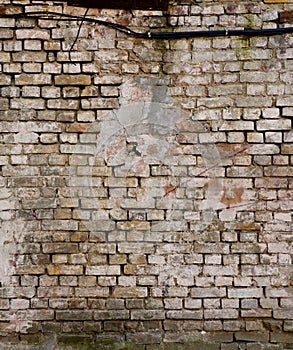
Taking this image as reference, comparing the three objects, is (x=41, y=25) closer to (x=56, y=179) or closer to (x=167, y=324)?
(x=56, y=179)

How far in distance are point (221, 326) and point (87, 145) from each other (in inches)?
65.2

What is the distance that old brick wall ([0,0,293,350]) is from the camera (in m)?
4.05

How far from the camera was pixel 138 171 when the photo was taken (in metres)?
4.08

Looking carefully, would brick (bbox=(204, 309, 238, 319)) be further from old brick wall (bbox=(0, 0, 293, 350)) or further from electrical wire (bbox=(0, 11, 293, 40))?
electrical wire (bbox=(0, 11, 293, 40))

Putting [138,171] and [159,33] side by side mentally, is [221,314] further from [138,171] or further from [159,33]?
[159,33]

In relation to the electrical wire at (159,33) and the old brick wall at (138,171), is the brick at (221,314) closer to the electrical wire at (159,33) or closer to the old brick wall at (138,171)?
the old brick wall at (138,171)

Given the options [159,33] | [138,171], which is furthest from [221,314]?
[159,33]

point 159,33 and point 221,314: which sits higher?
A: point 159,33

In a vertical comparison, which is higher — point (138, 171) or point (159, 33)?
point (159, 33)

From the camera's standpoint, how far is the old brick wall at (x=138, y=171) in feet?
13.3

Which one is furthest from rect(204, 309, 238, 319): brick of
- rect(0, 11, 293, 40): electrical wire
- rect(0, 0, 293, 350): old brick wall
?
rect(0, 11, 293, 40): electrical wire

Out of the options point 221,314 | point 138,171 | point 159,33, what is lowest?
point 221,314

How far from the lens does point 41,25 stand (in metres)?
4.08

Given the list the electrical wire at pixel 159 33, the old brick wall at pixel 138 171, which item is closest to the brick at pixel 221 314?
the old brick wall at pixel 138 171
